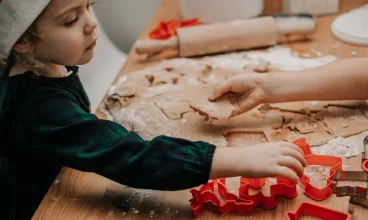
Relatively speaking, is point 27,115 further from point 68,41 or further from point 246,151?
point 246,151

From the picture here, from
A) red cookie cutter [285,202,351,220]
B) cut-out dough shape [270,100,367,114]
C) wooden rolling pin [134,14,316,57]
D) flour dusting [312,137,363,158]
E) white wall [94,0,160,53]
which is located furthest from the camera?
white wall [94,0,160,53]

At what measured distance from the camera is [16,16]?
0.68 m

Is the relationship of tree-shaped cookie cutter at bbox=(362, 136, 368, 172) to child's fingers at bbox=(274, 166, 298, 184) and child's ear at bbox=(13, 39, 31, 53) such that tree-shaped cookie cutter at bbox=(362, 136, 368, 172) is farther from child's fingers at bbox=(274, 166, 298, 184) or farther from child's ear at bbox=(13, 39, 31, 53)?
child's ear at bbox=(13, 39, 31, 53)

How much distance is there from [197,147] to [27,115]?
250 millimetres

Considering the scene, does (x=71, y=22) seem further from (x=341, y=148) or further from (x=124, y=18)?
(x=124, y=18)

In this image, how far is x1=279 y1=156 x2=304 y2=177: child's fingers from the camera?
0.70m

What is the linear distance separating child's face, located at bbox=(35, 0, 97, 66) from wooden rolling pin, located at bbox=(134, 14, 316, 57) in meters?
0.40

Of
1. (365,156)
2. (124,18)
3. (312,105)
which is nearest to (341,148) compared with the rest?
(365,156)

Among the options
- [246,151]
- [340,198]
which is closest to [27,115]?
[246,151]

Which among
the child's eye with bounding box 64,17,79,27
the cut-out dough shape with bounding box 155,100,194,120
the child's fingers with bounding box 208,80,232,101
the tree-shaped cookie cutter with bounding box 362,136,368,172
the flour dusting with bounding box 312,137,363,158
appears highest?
the child's eye with bounding box 64,17,79,27

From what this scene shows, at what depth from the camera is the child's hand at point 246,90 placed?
2.94 feet

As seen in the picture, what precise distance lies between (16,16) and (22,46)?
2.7 inches

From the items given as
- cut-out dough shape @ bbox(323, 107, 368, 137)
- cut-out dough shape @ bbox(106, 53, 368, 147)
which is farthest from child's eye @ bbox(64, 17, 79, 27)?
cut-out dough shape @ bbox(323, 107, 368, 137)

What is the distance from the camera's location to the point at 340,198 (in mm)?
722
